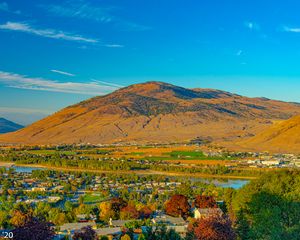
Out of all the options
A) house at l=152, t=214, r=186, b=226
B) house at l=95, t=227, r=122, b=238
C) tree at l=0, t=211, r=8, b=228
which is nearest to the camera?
house at l=95, t=227, r=122, b=238

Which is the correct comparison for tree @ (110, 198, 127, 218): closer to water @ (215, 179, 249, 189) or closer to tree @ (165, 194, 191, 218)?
tree @ (165, 194, 191, 218)

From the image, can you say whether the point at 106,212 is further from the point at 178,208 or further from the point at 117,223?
the point at 178,208

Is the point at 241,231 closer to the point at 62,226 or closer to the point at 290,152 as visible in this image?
the point at 62,226

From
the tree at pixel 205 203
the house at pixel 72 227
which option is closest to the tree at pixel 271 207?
the tree at pixel 205 203

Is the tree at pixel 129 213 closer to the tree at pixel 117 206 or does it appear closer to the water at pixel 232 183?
the tree at pixel 117 206

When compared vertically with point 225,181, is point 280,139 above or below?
above

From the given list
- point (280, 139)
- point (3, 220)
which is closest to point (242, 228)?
point (3, 220)

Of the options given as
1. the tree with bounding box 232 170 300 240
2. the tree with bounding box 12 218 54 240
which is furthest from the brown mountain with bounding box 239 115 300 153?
the tree with bounding box 12 218 54 240

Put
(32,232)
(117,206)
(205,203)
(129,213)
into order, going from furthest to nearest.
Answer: (205,203), (117,206), (129,213), (32,232)

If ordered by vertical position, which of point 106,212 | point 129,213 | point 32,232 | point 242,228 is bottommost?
point 106,212
